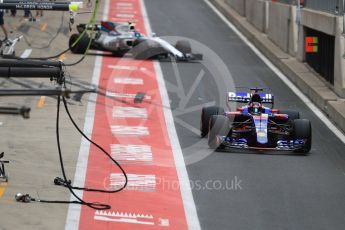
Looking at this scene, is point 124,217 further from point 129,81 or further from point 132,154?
point 129,81

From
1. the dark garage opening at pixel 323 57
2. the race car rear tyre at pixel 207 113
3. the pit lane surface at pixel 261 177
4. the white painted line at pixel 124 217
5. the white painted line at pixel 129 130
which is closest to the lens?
the white painted line at pixel 124 217

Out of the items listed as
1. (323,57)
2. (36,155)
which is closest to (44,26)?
(323,57)

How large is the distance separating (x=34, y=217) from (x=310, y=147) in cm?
804

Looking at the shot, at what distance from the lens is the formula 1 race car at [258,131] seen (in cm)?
2183

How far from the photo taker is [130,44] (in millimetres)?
36281

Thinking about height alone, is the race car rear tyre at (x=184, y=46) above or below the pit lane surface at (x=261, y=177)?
below

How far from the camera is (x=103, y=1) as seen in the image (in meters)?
54.8

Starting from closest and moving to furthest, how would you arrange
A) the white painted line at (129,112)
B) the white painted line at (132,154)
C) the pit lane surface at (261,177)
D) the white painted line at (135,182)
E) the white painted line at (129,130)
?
the pit lane surface at (261,177), the white painted line at (135,182), the white painted line at (132,154), the white painted line at (129,130), the white painted line at (129,112)

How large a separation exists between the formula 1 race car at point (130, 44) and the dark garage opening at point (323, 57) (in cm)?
438

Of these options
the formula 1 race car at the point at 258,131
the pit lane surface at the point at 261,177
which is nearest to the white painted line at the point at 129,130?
the pit lane surface at the point at 261,177

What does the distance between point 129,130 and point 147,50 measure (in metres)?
11.9

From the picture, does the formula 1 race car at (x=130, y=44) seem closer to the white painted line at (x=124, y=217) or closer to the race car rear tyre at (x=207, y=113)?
the race car rear tyre at (x=207, y=113)

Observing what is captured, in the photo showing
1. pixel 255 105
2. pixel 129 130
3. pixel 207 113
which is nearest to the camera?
pixel 255 105

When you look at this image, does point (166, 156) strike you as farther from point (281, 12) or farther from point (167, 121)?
point (281, 12)
